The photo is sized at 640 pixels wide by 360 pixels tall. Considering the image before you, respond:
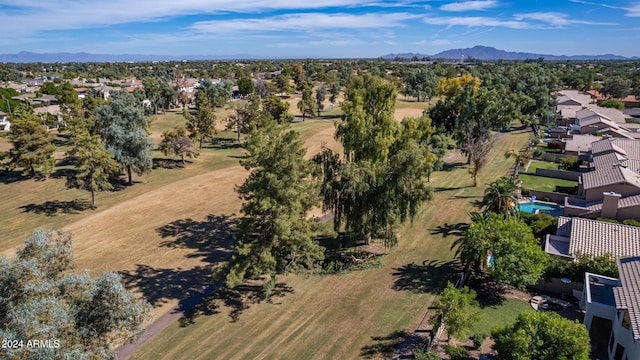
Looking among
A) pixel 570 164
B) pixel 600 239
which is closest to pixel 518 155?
pixel 570 164

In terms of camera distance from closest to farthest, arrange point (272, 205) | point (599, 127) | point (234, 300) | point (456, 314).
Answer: point (456, 314) < point (272, 205) < point (234, 300) < point (599, 127)

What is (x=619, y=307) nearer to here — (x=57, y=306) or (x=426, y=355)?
(x=426, y=355)

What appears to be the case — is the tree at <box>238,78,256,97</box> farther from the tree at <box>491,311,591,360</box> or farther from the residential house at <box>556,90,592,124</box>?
the tree at <box>491,311,591,360</box>

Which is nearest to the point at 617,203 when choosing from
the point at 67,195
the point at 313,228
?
the point at 313,228

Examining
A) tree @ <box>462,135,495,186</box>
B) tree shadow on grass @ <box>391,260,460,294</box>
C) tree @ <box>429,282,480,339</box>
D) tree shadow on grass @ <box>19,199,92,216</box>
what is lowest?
tree shadow on grass @ <box>391,260,460,294</box>

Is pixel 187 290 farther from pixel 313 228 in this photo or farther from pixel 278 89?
pixel 278 89

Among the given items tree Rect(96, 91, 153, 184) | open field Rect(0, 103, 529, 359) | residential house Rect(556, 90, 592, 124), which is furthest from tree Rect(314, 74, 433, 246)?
residential house Rect(556, 90, 592, 124)
